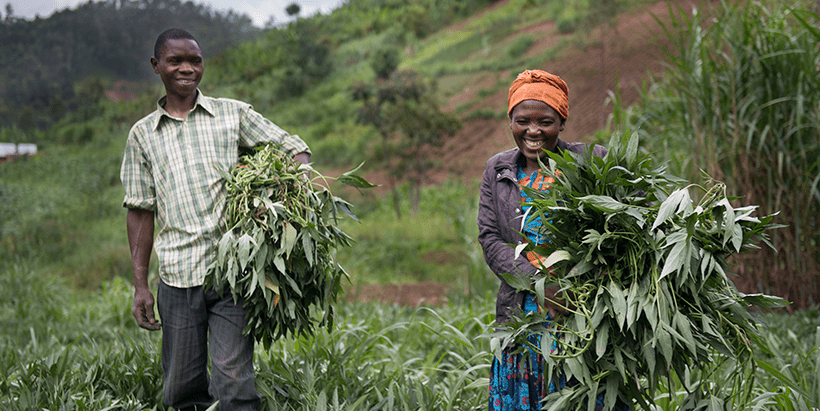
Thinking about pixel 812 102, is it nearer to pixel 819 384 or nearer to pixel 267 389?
pixel 819 384

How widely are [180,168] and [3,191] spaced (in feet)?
25.2

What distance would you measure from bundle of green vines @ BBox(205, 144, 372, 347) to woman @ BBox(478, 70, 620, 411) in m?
0.59

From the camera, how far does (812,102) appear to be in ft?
12.5

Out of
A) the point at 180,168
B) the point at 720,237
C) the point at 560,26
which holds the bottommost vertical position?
the point at 720,237

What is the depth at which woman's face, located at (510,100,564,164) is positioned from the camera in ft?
6.28

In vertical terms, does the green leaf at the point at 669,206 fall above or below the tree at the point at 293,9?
below

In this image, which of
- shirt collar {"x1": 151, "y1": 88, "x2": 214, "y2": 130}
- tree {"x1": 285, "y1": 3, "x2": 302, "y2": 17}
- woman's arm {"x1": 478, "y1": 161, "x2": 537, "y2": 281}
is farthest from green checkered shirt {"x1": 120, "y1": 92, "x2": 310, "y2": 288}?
tree {"x1": 285, "y1": 3, "x2": 302, "y2": 17}

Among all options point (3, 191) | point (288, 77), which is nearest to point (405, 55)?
point (288, 77)

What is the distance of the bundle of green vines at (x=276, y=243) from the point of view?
2.08m

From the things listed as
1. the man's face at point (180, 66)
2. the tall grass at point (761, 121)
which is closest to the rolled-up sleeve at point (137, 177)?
the man's face at point (180, 66)

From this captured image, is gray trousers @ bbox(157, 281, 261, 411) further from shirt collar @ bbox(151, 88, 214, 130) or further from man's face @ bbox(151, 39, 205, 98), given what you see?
man's face @ bbox(151, 39, 205, 98)

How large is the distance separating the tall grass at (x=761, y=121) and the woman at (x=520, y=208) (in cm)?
214

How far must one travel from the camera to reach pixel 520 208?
6.48ft

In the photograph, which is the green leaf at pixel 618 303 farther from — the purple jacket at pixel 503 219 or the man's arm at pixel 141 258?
the man's arm at pixel 141 258
